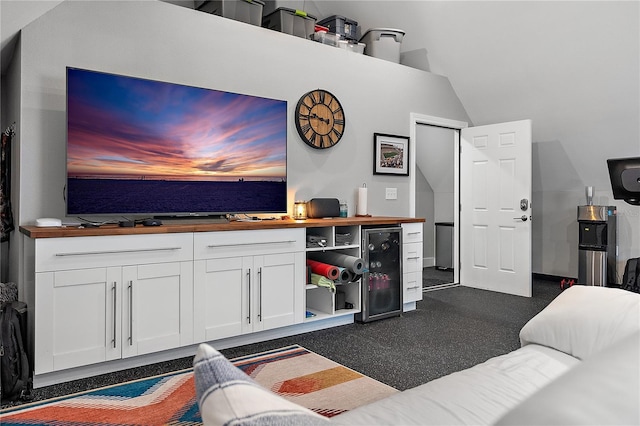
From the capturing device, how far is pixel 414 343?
346 cm

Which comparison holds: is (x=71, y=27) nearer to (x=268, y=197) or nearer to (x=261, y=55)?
(x=261, y=55)

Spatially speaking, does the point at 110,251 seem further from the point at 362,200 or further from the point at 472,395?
the point at 362,200

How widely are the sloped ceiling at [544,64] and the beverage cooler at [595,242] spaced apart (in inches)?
20.0

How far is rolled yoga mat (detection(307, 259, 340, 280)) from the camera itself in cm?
362

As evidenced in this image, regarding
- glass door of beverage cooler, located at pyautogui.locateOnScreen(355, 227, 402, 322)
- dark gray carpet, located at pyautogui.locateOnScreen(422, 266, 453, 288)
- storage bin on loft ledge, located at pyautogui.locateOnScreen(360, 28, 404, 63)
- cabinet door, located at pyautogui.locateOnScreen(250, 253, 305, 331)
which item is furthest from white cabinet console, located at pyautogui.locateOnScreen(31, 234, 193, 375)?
dark gray carpet, located at pyautogui.locateOnScreen(422, 266, 453, 288)

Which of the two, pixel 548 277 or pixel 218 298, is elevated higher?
pixel 218 298

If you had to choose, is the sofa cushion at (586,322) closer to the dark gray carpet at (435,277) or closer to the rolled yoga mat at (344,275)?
the rolled yoga mat at (344,275)

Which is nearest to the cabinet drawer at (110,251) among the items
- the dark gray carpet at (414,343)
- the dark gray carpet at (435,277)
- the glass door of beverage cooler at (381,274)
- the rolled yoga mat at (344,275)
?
the dark gray carpet at (414,343)

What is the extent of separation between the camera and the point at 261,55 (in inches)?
158

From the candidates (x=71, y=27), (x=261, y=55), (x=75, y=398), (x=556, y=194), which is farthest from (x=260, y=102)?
(x=556, y=194)

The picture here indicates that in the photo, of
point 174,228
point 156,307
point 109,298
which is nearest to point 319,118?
point 174,228

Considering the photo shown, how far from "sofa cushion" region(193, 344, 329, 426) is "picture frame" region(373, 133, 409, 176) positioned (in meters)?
4.21

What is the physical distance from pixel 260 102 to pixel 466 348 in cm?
242

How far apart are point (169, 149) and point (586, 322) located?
2695mm
